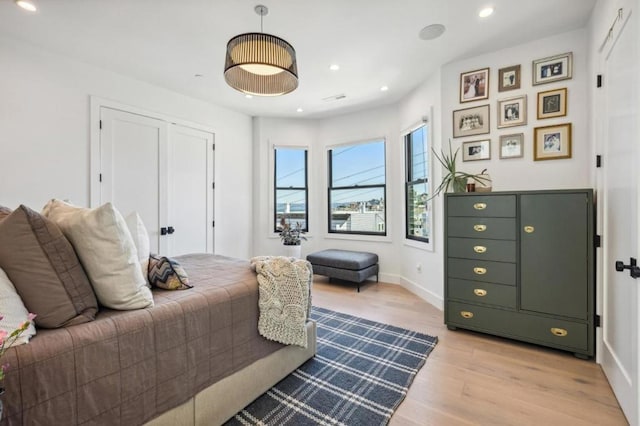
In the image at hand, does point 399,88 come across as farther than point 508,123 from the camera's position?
Yes

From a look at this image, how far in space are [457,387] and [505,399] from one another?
0.89ft

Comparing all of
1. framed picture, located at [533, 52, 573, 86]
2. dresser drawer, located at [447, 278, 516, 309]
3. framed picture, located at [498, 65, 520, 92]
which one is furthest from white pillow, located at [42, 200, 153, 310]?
framed picture, located at [533, 52, 573, 86]

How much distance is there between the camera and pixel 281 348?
1.94 m

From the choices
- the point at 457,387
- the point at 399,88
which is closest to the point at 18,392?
the point at 457,387

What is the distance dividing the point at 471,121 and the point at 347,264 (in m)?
2.35

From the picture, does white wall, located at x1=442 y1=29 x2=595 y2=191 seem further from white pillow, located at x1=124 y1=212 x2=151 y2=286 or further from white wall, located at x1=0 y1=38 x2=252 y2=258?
white wall, located at x1=0 y1=38 x2=252 y2=258

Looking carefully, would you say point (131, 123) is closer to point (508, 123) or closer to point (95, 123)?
point (95, 123)

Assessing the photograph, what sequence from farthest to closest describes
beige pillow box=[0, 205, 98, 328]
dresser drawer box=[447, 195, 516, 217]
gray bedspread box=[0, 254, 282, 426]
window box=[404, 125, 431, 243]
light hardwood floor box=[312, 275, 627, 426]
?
window box=[404, 125, 431, 243] → dresser drawer box=[447, 195, 516, 217] → light hardwood floor box=[312, 275, 627, 426] → beige pillow box=[0, 205, 98, 328] → gray bedspread box=[0, 254, 282, 426]

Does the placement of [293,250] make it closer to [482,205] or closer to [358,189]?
[358,189]

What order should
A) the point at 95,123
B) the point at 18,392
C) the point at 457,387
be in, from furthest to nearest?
the point at 95,123, the point at 457,387, the point at 18,392

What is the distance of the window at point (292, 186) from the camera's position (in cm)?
512

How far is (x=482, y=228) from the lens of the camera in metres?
2.60

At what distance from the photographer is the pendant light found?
1.92 meters

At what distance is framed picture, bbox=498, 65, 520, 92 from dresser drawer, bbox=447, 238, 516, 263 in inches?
62.0
